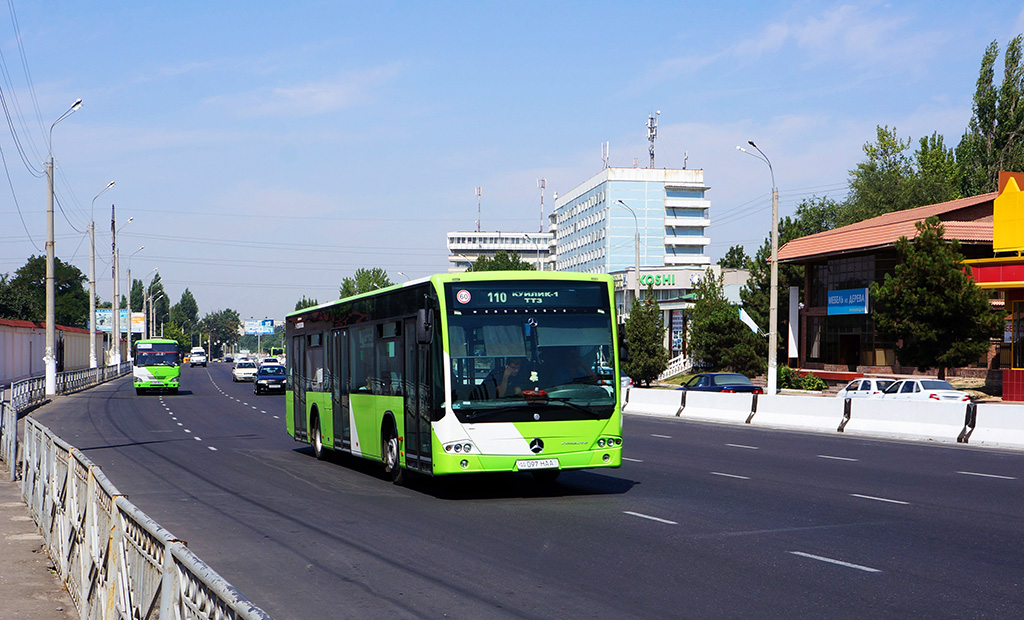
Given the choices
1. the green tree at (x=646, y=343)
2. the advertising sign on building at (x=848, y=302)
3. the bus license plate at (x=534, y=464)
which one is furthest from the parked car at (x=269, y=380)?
the bus license plate at (x=534, y=464)

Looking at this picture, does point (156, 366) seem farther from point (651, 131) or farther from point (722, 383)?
point (651, 131)

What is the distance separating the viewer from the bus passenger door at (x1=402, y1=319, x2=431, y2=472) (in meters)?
14.2

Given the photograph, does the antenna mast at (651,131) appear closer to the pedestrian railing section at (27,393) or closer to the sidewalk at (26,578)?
the pedestrian railing section at (27,393)

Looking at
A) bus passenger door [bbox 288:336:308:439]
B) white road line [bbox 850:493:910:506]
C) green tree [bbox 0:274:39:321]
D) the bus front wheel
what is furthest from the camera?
green tree [bbox 0:274:39:321]

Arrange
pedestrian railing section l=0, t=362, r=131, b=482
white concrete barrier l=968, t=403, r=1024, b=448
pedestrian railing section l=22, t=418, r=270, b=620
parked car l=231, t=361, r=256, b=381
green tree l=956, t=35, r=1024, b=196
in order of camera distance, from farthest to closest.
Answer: parked car l=231, t=361, r=256, b=381
green tree l=956, t=35, r=1024, b=196
white concrete barrier l=968, t=403, r=1024, b=448
pedestrian railing section l=0, t=362, r=131, b=482
pedestrian railing section l=22, t=418, r=270, b=620

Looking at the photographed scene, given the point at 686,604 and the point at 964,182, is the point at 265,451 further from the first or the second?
the point at 964,182

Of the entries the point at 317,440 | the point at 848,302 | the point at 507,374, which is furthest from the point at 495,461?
the point at 848,302

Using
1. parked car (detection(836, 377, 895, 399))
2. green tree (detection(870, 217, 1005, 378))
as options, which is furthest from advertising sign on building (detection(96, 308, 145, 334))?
parked car (detection(836, 377, 895, 399))

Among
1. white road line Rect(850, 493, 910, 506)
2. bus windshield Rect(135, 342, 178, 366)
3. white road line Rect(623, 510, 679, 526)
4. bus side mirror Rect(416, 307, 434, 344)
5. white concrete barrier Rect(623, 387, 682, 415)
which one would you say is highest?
bus side mirror Rect(416, 307, 434, 344)

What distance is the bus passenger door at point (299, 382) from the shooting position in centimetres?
2186

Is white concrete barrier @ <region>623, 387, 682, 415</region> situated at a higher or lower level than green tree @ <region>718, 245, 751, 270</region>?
lower

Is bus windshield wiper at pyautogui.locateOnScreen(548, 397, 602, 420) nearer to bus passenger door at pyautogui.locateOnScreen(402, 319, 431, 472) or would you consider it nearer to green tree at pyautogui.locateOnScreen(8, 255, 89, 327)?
bus passenger door at pyautogui.locateOnScreen(402, 319, 431, 472)

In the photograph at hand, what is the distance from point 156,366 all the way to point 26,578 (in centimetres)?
4751

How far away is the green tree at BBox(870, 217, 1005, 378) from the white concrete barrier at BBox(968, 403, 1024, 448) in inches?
656
